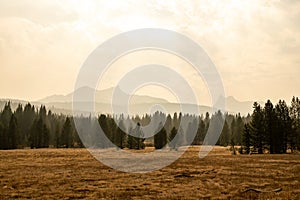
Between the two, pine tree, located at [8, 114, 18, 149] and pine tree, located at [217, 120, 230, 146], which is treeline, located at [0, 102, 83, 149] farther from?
pine tree, located at [217, 120, 230, 146]

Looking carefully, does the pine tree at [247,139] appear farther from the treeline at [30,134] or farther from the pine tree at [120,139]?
the treeline at [30,134]

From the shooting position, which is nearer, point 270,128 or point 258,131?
point 258,131

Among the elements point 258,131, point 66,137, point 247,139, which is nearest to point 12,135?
point 66,137

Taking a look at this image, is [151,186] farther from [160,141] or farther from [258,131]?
[160,141]

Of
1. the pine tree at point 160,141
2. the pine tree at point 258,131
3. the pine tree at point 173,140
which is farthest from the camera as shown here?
the pine tree at point 160,141

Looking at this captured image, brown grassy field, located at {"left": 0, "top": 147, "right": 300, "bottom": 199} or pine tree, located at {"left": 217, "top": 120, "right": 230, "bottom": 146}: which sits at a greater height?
pine tree, located at {"left": 217, "top": 120, "right": 230, "bottom": 146}

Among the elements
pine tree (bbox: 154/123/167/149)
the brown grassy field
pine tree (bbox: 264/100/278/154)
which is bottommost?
the brown grassy field

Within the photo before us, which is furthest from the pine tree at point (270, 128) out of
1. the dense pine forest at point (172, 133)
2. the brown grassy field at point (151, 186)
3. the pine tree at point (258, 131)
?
the brown grassy field at point (151, 186)

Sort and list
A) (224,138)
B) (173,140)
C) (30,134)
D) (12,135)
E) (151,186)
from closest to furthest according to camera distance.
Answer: (151,186), (173,140), (12,135), (30,134), (224,138)

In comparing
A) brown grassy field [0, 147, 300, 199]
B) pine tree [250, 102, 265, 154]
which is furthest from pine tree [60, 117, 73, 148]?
brown grassy field [0, 147, 300, 199]

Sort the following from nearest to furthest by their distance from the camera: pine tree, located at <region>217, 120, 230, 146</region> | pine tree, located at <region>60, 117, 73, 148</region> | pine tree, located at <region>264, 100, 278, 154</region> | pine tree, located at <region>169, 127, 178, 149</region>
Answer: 1. pine tree, located at <region>264, 100, 278, 154</region>
2. pine tree, located at <region>169, 127, 178, 149</region>
3. pine tree, located at <region>60, 117, 73, 148</region>
4. pine tree, located at <region>217, 120, 230, 146</region>

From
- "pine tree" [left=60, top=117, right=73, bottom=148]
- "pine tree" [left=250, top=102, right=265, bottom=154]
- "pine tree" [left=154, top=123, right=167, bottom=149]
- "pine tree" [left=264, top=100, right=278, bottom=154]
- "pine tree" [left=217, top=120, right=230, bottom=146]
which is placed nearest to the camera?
"pine tree" [left=250, top=102, right=265, bottom=154]

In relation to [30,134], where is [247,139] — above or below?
above

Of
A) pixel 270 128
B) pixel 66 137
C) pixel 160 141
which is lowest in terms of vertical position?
pixel 160 141
